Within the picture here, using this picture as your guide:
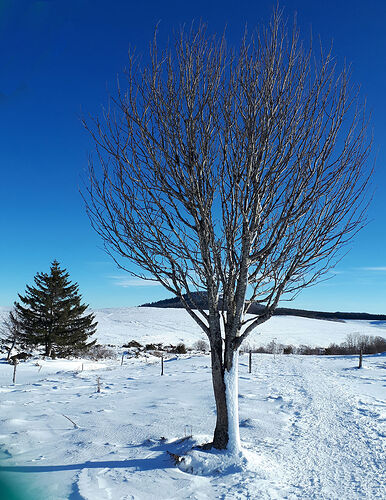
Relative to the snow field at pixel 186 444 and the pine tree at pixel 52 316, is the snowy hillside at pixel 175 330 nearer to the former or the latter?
the pine tree at pixel 52 316

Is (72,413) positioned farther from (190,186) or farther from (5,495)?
(190,186)

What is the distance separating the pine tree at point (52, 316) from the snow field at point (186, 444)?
57.5 feet

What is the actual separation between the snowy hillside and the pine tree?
933cm

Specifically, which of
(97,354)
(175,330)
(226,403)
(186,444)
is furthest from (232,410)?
(175,330)

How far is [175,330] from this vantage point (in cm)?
4972

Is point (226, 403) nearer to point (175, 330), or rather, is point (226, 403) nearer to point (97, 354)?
point (97, 354)

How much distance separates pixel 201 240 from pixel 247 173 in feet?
3.86

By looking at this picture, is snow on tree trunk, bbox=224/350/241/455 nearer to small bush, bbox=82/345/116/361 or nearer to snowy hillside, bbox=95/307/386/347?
Result: small bush, bbox=82/345/116/361

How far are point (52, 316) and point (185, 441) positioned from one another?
83.3 ft

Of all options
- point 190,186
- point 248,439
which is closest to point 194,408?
point 248,439

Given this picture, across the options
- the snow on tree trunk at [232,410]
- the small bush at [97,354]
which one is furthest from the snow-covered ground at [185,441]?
the small bush at [97,354]

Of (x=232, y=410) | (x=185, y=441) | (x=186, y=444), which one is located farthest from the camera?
(x=185, y=441)

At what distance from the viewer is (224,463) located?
4719 millimetres

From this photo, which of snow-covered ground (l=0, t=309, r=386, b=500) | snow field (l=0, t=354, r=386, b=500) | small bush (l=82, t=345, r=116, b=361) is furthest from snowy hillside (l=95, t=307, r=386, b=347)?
snow field (l=0, t=354, r=386, b=500)
